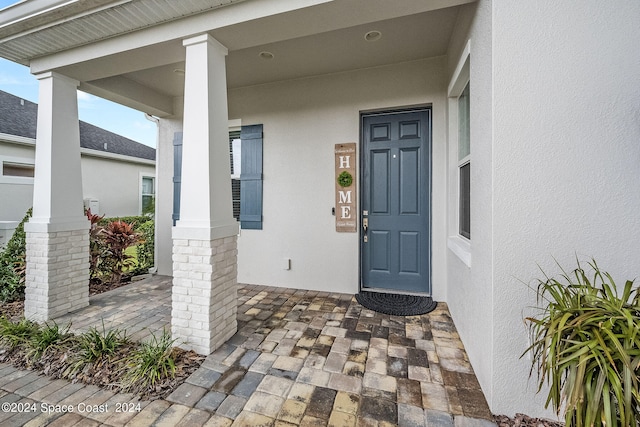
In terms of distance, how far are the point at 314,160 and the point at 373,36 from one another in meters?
1.62

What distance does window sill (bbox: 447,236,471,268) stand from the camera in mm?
2368

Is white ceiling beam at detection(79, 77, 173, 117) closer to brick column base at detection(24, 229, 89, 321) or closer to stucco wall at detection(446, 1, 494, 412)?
brick column base at detection(24, 229, 89, 321)

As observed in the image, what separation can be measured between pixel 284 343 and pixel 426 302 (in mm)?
1890

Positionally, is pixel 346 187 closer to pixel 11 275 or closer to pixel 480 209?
pixel 480 209

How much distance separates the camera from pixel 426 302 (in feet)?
11.2

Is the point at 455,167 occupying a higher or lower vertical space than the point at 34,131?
lower

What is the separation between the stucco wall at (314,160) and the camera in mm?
3443

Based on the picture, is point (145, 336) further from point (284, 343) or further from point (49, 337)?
point (284, 343)

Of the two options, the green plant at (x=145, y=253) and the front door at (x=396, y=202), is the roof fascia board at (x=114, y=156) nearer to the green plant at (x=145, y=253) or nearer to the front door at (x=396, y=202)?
the green plant at (x=145, y=253)

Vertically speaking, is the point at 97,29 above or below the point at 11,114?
below

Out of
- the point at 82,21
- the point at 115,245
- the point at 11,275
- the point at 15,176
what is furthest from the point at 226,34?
the point at 15,176

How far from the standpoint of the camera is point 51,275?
9.86 feet

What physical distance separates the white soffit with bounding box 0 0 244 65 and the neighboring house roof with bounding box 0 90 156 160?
5.44 metres

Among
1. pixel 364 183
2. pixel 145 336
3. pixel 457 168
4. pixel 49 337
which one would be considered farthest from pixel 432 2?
pixel 49 337
